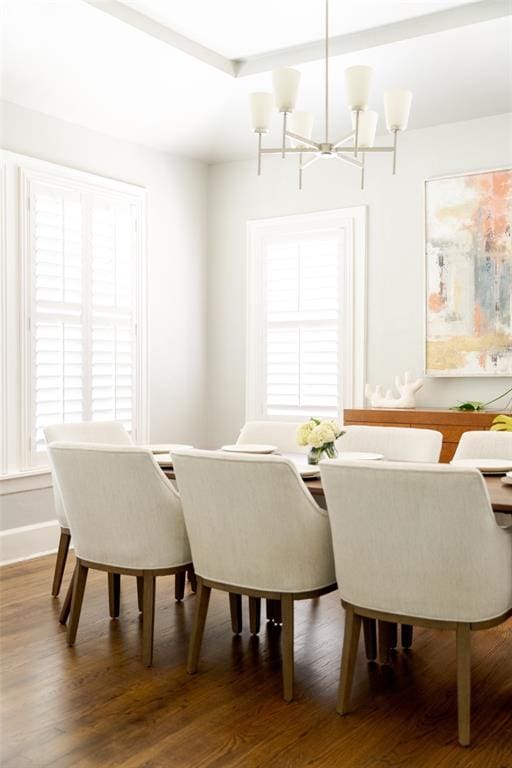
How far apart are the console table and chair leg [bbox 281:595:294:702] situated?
231cm

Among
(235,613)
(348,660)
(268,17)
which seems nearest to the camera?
(348,660)

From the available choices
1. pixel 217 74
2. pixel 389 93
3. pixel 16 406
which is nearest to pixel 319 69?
pixel 217 74

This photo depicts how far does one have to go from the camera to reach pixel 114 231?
5.63 m

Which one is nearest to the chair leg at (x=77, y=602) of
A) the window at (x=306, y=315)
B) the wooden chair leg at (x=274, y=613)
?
the wooden chair leg at (x=274, y=613)

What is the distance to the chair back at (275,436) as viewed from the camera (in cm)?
432

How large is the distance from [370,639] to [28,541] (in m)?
2.61

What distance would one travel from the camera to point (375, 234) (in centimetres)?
573

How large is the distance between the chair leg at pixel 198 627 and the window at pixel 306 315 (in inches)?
117

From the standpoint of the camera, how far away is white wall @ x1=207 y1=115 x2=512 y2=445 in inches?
211

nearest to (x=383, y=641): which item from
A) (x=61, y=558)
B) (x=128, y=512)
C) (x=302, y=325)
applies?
(x=128, y=512)

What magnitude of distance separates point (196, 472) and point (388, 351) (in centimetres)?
305

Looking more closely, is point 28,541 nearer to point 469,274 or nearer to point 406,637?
point 406,637

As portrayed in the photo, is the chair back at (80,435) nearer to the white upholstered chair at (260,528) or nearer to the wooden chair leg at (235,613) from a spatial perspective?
the wooden chair leg at (235,613)

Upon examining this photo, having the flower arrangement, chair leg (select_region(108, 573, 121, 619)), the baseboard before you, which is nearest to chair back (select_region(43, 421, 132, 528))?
chair leg (select_region(108, 573, 121, 619))
